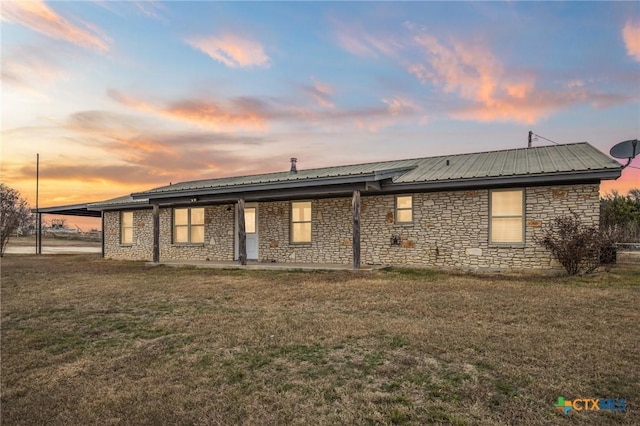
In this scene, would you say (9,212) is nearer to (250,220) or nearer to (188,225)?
(188,225)

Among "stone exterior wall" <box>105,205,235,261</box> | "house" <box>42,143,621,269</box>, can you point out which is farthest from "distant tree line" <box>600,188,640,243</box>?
"stone exterior wall" <box>105,205,235,261</box>

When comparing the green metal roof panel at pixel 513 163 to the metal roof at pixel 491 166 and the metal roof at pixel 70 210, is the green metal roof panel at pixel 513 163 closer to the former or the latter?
the metal roof at pixel 491 166

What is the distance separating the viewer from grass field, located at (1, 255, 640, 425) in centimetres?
305

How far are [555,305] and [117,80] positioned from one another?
13207 mm

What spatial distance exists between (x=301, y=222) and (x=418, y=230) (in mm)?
4360

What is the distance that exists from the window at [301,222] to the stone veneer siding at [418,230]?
0.20m

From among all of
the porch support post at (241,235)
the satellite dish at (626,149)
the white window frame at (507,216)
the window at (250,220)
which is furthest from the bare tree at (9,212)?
the satellite dish at (626,149)

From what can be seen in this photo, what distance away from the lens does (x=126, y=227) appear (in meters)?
19.5

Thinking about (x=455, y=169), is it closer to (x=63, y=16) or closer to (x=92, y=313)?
(x=92, y=313)

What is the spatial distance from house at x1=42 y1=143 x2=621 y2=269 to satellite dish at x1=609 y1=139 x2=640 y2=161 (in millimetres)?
253

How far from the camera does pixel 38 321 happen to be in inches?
237

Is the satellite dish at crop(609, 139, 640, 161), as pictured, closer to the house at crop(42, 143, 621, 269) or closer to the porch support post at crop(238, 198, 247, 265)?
the house at crop(42, 143, 621, 269)

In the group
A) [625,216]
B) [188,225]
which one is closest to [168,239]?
[188,225]

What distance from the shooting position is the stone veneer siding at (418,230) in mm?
10531
